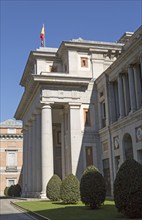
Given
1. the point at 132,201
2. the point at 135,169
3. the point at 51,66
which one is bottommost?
the point at 132,201

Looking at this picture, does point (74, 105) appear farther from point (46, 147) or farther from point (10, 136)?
point (10, 136)

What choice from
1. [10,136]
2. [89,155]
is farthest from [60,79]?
[10,136]

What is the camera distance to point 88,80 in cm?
3488

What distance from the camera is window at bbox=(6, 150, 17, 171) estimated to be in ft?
210

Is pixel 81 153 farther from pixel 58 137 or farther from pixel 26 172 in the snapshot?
pixel 26 172

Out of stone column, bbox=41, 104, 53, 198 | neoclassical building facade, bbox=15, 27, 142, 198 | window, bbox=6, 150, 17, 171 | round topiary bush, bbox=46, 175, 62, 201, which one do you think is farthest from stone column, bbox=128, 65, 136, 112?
window, bbox=6, 150, 17, 171

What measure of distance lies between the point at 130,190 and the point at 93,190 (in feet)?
16.0

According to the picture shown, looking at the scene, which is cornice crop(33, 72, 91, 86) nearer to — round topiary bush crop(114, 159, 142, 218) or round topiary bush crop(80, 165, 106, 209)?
round topiary bush crop(80, 165, 106, 209)

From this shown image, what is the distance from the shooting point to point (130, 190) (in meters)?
15.1

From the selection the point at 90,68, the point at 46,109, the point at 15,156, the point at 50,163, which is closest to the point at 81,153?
the point at 50,163

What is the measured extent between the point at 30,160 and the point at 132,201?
1094 inches

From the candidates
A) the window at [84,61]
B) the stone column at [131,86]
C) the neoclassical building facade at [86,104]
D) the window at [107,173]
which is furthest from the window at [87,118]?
the stone column at [131,86]

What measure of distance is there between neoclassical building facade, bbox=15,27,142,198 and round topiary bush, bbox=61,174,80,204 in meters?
5.53

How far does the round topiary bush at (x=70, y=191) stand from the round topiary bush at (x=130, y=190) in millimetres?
9280
